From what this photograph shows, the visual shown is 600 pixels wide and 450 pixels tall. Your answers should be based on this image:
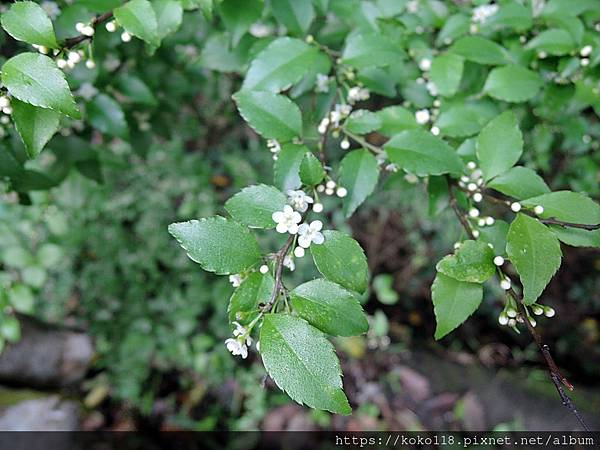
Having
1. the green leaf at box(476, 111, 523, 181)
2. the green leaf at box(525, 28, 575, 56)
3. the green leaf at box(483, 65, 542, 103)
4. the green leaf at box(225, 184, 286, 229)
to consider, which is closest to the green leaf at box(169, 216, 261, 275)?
the green leaf at box(225, 184, 286, 229)

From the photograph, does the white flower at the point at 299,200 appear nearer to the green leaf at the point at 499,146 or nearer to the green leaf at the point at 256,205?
the green leaf at the point at 256,205

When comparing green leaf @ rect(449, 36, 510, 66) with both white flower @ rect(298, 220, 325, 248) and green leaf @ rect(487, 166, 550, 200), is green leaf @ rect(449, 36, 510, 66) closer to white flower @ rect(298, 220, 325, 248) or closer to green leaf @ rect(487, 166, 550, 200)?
green leaf @ rect(487, 166, 550, 200)

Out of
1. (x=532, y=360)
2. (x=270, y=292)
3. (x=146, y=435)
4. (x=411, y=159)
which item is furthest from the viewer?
(x=532, y=360)

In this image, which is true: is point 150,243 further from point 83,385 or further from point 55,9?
point 55,9

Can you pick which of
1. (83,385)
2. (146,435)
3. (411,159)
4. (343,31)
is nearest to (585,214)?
(411,159)

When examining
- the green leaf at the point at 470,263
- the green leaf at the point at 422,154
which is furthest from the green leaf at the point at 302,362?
the green leaf at the point at 422,154
